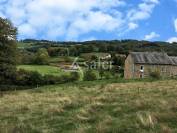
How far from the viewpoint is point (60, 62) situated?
114 m

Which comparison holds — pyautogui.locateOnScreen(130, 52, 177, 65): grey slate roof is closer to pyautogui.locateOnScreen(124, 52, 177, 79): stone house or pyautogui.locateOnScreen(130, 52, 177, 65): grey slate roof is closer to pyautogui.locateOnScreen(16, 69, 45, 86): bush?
pyautogui.locateOnScreen(124, 52, 177, 79): stone house

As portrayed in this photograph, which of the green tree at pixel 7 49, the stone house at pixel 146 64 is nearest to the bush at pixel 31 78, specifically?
the green tree at pixel 7 49

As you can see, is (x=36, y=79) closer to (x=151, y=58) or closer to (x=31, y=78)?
(x=31, y=78)

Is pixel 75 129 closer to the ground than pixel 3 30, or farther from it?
closer to the ground

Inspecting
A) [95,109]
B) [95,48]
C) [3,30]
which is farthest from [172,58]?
[95,109]

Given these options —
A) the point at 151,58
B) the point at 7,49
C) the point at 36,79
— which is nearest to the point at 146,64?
the point at 151,58

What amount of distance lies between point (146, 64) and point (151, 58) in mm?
1976

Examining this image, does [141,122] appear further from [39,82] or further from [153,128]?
[39,82]

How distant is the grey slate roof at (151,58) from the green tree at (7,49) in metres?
35.0

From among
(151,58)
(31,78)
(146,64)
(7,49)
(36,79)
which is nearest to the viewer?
(7,49)

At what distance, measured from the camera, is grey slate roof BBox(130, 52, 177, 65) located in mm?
81375

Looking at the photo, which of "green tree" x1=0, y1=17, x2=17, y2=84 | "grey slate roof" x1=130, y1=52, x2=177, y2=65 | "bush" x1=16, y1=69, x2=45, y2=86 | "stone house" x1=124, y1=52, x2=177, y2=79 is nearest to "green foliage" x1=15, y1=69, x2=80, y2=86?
"bush" x1=16, y1=69, x2=45, y2=86

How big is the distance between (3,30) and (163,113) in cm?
4389

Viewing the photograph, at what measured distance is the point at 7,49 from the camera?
5172 cm
